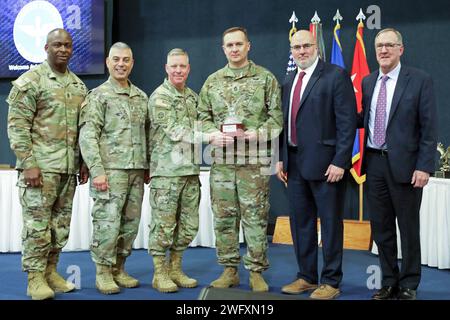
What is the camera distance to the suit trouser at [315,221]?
125 inches

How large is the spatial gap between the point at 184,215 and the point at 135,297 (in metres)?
0.60

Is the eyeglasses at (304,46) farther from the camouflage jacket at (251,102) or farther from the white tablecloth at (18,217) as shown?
the white tablecloth at (18,217)

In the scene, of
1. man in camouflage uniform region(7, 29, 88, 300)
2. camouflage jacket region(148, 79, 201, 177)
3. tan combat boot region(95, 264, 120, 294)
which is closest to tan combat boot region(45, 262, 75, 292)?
man in camouflage uniform region(7, 29, 88, 300)

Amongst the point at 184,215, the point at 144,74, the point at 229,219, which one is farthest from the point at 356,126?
the point at 144,74

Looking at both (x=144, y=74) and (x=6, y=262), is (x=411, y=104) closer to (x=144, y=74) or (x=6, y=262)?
(x=6, y=262)

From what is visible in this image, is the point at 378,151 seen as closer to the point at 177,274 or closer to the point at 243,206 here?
the point at 243,206

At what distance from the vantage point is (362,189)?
572 cm

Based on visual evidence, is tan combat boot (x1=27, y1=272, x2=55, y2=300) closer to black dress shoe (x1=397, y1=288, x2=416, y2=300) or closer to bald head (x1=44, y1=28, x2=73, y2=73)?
bald head (x1=44, y1=28, x2=73, y2=73)

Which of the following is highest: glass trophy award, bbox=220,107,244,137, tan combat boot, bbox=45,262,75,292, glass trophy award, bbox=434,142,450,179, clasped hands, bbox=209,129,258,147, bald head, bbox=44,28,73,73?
bald head, bbox=44,28,73,73

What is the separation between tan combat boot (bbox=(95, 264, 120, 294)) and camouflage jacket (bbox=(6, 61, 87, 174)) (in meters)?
0.66

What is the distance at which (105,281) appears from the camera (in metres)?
3.37

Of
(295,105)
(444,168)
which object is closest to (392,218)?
(295,105)

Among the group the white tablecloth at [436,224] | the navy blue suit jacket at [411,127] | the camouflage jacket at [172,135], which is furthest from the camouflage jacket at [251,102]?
the white tablecloth at [436,224]

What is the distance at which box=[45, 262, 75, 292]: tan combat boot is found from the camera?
342 cm
